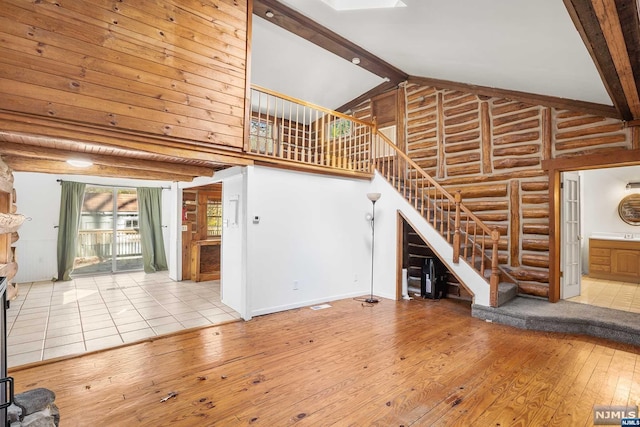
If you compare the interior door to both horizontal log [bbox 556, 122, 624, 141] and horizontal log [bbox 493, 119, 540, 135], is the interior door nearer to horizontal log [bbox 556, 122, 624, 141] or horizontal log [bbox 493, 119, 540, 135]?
horizontal log [bbox 556, 122, 624, 141]

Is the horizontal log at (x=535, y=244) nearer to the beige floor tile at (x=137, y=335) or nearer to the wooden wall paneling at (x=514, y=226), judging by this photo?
the wooden wall paneling at (x=514, y=226)

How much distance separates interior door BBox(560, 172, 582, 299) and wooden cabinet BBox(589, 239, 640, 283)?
2369 mm

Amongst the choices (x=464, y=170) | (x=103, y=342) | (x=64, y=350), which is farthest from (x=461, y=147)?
(x=64, y=350)

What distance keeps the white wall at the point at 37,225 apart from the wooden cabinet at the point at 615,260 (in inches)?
489

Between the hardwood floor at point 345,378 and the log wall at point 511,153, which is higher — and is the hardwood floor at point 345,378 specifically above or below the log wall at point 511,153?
below

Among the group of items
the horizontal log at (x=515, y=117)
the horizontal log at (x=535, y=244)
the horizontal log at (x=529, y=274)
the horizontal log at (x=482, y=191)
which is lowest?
the horizontal log at (x=529, y=274)

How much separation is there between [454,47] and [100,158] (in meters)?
5.28

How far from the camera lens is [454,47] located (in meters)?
4.60

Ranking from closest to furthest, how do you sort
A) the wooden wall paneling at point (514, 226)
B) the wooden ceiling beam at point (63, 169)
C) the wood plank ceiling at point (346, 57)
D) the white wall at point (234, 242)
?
the wood plank ceiling at point (346, 57)
the wooden ceiling beam at point (63, 169)
the white wall at point (234, 242)
the wooden wall paneling at point (514, 226)

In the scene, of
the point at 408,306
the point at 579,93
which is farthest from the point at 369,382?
the point at 579,93

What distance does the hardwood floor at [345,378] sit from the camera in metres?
2.21

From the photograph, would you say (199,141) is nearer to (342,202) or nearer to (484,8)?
(342,202)

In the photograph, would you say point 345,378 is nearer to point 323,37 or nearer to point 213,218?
point 323,37

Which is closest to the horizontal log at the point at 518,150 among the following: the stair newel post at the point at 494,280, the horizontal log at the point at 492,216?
the horizontal log at the point at 492,216
